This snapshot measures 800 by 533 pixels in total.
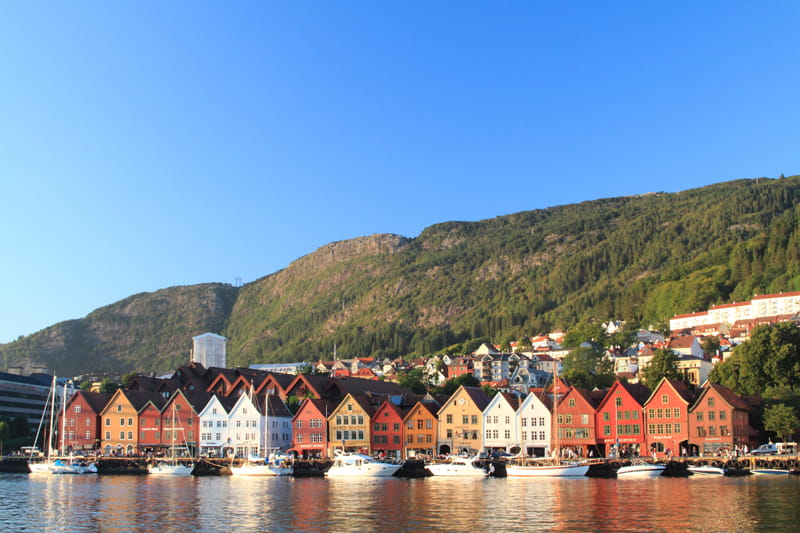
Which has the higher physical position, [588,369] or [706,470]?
[588,369]

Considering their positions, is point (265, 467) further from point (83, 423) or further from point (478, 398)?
point (83, 423)

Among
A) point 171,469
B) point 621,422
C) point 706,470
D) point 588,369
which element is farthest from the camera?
point 588,369

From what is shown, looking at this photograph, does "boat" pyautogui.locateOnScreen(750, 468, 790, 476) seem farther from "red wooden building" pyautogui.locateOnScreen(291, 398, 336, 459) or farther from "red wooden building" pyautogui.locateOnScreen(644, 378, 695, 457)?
"red wooden building" pyautogui.locateOnScreen(291, 398, 336, 459)

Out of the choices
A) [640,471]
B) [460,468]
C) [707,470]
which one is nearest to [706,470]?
[707,470]

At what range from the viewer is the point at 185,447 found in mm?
129375

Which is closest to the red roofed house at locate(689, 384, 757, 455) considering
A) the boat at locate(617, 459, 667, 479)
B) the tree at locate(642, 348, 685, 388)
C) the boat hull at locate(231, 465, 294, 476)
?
the boat at locate(617, 459, 667, 479)

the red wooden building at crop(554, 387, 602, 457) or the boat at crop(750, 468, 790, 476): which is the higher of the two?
the red wooden building at crop(554, 387, 602, 457)

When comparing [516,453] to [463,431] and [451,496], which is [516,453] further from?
[451,496]

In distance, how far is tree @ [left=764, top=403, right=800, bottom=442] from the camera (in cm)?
9906

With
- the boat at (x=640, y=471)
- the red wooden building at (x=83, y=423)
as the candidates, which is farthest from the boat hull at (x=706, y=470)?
the red wooden building at (x=83, y=423)

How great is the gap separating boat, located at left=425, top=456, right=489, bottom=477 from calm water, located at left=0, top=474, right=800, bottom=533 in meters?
5.10

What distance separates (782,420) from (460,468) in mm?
38010

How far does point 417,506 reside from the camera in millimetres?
58438

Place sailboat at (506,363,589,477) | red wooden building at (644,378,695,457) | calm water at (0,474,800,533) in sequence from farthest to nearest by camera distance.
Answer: red wooden building at (644,378,695,457) → sailboat at (506,363,589,477) → calm water at (0,474,800,533)
